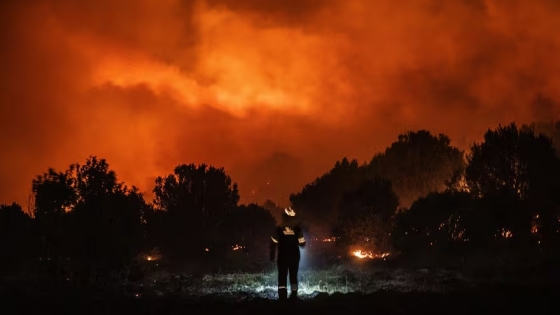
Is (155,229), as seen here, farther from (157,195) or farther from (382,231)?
(382,231)

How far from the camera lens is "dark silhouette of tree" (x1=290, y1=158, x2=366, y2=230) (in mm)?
54047

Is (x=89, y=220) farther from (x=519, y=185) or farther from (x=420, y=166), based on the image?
(x=420, y=166)

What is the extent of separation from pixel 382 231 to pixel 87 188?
24.6 metres

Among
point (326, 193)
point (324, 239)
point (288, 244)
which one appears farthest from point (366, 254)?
point (288, 244)

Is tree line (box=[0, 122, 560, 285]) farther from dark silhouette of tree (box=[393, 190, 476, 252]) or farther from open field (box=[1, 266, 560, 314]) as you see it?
open field (box=[1, 266, 560, 314])

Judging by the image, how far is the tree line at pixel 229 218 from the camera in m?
19.2

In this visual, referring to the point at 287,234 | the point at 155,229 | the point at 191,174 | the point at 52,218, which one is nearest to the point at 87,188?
the point at 52,218

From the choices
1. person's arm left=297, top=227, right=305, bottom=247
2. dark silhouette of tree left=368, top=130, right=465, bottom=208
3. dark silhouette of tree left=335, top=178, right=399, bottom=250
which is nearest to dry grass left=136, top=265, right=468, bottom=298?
person's arm left=297, top=227, right=305, bottom=247

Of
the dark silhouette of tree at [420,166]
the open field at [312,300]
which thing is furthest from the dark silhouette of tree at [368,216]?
the open field at [312,300]

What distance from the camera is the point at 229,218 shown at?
4241cm

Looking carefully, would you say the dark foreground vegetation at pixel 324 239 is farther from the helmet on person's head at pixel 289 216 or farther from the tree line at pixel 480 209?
the helmet on person's head at pixel 289 216

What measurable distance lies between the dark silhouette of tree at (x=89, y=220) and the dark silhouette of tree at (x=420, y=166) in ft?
143

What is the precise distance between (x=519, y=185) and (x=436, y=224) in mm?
6608

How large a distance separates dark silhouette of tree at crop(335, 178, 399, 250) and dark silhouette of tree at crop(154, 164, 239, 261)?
29.0 ft
